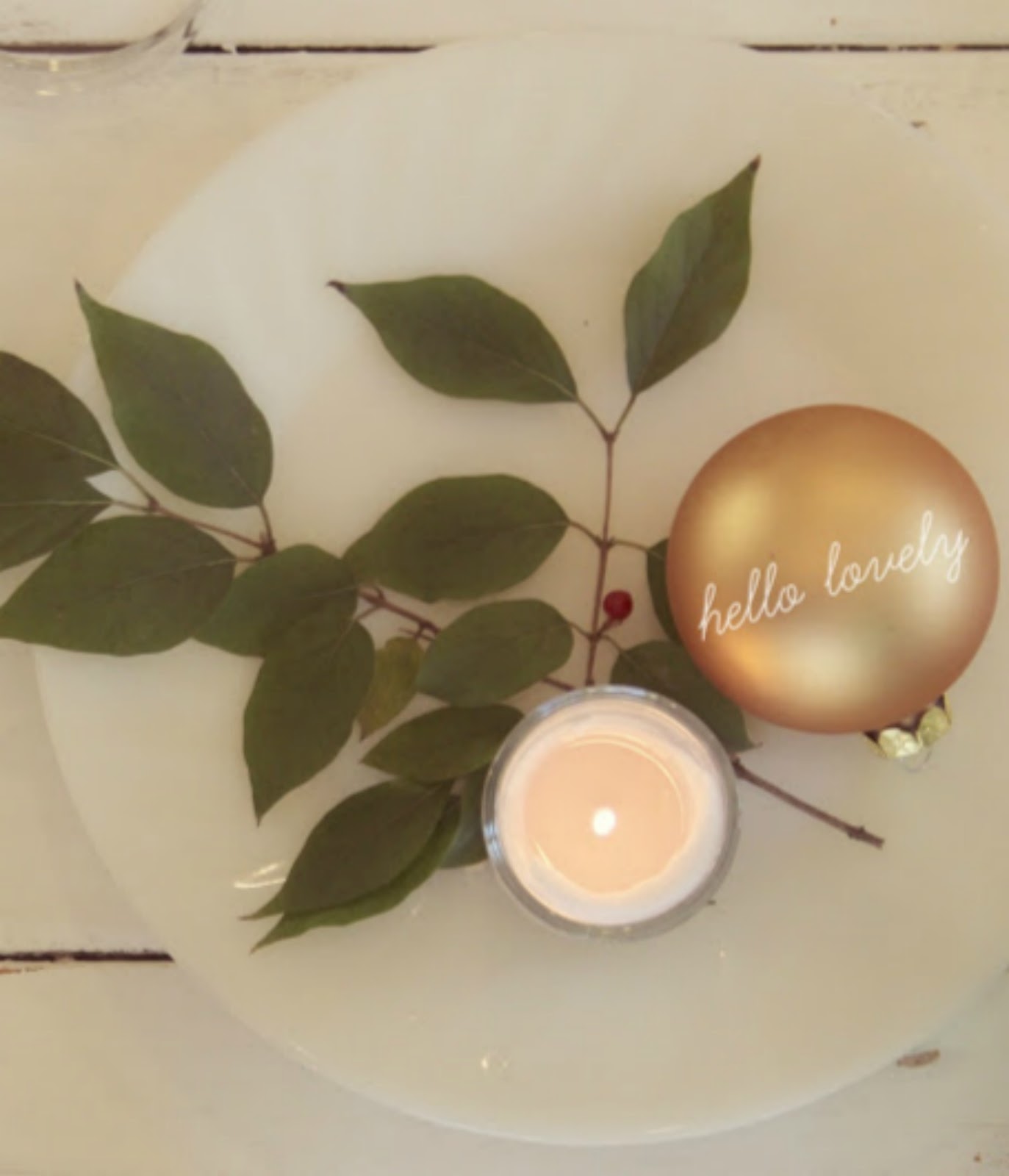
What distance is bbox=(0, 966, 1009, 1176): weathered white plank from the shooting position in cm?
51

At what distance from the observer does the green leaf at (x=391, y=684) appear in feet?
1.56

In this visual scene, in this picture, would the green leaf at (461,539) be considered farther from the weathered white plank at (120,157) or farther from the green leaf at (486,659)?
the weathered white plank at (120,157)

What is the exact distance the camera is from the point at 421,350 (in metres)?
0.48

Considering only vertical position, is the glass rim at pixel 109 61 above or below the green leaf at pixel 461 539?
above

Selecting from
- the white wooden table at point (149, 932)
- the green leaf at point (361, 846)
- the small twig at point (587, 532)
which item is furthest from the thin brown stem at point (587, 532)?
the white wooden table at point (149, 932)

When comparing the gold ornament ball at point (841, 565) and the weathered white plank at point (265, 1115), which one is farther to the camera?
the weathered white plank at point (265, 1115)

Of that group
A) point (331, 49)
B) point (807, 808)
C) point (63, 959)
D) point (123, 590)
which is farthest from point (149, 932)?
point (331, 49)

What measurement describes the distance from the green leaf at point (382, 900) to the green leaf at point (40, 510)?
6.2 inches

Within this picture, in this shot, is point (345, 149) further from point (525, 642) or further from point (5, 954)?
point (5, 954)

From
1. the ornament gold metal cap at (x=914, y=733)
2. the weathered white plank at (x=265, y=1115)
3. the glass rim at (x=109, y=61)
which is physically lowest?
the weathered white plank at (x=265, y=1115)

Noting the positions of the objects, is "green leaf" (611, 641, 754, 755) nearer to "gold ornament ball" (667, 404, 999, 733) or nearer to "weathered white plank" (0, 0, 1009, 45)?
"gold ornament ball" (667, 404, 999, 733)

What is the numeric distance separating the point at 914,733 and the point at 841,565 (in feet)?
0.32

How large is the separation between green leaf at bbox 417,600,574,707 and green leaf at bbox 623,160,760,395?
0.10 m

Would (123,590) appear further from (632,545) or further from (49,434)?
(632,545)
